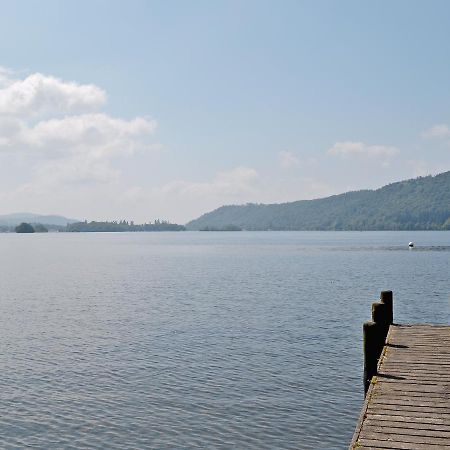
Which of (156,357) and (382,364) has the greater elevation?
(382,364)

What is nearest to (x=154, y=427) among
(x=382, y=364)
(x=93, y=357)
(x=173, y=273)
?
(x=382, y=364)

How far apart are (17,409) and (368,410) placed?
13426mm

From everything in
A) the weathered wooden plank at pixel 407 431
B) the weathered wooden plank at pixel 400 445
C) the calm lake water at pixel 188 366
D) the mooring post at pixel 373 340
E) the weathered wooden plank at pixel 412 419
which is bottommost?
the calm lake water at pixel 188 366

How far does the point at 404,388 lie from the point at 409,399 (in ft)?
2.67

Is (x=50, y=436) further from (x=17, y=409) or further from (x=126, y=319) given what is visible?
(x=126, y=319)

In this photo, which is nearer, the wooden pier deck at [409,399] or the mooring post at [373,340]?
the wooden pier deck at [409,399]

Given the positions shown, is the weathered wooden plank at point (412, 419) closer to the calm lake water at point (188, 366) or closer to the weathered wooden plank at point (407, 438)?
the weathered wooden plank at point (407, 438)

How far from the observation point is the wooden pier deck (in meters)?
11.4

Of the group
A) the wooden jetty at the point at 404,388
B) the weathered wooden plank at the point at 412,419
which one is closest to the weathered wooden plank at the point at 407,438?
the wooden jetty at the point at 404,388

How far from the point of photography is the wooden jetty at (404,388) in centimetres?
1149

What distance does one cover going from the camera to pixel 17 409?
21125 millimetres

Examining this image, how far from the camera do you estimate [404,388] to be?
47.1 ft

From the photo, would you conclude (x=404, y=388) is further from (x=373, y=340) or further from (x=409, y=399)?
(x=373, y=340)

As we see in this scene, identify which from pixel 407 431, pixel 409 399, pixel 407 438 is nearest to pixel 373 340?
pixel 409 399
